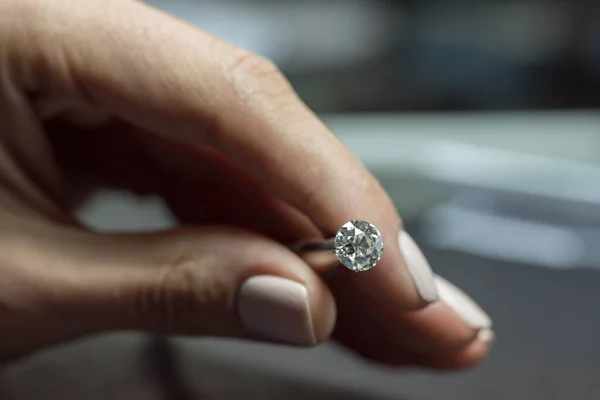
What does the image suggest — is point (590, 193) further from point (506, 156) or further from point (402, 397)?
point (402, 397)

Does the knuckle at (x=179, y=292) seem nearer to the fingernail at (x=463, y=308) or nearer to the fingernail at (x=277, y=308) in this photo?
the fingernail at (x=277, y=308)

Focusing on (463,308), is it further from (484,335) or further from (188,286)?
(188,286)

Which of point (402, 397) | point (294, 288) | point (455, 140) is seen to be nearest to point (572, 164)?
point (455, 140)

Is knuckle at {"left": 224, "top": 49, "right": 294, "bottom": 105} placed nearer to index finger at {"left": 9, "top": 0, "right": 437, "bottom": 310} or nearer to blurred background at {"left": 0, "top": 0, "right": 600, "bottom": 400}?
index finger at {"left": 9, "top": 0, "right": 437, "bottom": 310}

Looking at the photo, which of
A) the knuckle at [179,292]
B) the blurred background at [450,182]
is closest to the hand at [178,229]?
the knuckle at [179,292]

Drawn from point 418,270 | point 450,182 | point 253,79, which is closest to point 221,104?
point 253,79

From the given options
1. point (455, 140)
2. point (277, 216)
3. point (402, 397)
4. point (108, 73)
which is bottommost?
point (455, 140)
